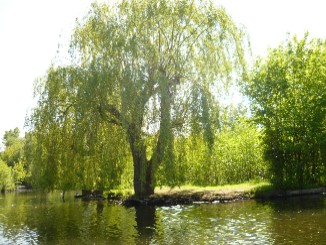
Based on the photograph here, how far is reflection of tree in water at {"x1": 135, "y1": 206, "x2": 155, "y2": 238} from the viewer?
52.9ft

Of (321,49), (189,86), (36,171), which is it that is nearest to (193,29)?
(189,86)

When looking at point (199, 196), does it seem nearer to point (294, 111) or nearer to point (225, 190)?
point (225, 190)

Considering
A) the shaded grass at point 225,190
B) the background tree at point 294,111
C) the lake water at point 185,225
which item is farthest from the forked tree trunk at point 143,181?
the background tree at point 294,111

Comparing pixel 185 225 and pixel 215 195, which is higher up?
pixel 215 195

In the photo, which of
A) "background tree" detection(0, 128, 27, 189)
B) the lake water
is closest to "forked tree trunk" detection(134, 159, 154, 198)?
the lake water

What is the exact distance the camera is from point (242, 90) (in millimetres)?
29969

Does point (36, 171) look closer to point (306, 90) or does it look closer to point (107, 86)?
point (107, 86)

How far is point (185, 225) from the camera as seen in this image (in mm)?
17172

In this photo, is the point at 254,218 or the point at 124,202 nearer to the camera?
the point at 254,218

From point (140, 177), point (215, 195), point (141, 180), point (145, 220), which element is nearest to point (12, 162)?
point (141, 180)

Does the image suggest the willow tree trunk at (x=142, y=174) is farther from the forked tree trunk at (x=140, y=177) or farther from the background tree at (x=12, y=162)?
the background tree at (x=12, y=162)

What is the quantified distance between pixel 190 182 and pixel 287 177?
9454 millimetres

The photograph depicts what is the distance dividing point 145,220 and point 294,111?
1432 centimetres

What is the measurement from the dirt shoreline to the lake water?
69.7 inches
